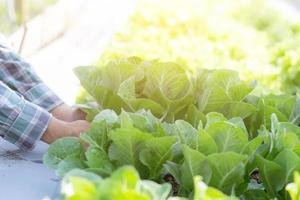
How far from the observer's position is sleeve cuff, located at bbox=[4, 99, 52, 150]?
1.44 metres

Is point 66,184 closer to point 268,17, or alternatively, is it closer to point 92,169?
point 92,169

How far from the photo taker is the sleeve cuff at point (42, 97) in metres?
1.69

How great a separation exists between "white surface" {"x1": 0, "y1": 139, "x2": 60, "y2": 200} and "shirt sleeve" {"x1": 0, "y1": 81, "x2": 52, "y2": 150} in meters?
0.04

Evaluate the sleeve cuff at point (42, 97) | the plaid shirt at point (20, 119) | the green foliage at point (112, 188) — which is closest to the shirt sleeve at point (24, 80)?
the sleeve cuff at point (42, 97)

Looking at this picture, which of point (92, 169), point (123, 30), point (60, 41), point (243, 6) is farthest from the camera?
point (243, 6)

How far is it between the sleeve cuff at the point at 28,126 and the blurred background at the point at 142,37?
916 millimetres

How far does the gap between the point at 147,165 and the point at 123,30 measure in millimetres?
2830

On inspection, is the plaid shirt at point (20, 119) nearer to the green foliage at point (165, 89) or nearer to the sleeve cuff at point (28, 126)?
the sleeve cuff at point (28, 126)

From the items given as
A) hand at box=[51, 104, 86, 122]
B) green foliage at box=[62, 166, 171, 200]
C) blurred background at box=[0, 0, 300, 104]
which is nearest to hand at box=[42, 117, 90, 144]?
hand at box=[51, 104, 86, 122]

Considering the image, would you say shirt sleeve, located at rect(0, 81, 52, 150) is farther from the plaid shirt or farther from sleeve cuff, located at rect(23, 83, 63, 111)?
sleeve cuff, located at rect(23, 83, 63, 111)

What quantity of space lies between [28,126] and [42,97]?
0.85 feet

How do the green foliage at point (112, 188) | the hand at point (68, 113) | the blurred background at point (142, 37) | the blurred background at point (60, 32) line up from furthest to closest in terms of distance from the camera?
the blurred background at point (142, 37) < the blurred background at point (60, 32) < the hand at point (68, 113) < the green foliage at point (112, 188)

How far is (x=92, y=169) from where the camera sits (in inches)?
45.1

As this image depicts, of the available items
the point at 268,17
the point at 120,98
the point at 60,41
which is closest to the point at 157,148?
the point at 120,98
